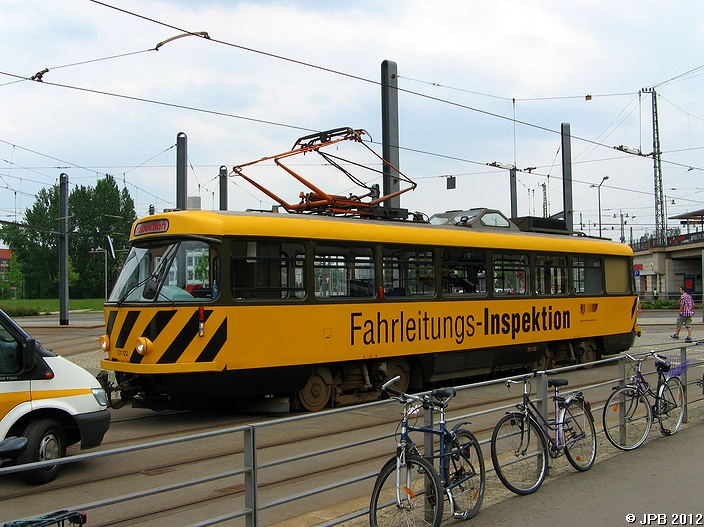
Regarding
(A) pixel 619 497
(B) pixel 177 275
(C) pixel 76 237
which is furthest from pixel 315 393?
(C) pixel 76 237

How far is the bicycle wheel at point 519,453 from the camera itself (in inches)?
236

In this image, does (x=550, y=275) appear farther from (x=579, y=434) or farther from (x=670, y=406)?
(x=579, y=434)

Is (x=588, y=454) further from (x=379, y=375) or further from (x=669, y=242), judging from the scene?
(x=669, y=242)

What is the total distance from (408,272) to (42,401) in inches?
255

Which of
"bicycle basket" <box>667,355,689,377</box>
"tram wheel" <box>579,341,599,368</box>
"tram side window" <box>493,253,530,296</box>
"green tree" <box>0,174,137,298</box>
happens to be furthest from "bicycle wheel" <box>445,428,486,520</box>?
"green tree" <box>0,174,137,298</box>

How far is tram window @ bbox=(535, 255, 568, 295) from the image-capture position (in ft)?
48.8

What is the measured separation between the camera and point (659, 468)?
6.97 metres

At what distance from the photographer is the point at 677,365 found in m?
9.16

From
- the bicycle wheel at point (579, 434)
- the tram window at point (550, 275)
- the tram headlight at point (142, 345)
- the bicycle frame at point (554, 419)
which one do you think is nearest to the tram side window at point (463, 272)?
the tram window at point (550, 275)

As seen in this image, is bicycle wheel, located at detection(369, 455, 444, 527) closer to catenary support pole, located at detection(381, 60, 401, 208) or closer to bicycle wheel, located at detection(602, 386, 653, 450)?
bicycle wheel, located at detection(602, 386, 653, 450)

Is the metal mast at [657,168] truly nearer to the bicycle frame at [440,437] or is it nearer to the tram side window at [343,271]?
the tram side window at [343,271]

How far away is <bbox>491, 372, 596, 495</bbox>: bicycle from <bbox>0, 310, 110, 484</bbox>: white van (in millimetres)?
3879

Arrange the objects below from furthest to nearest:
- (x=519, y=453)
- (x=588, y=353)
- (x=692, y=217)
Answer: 1. (x=692, y=217)
2. (x=588, y=353)
3. (x=519, y=453)

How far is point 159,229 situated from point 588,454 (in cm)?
625
